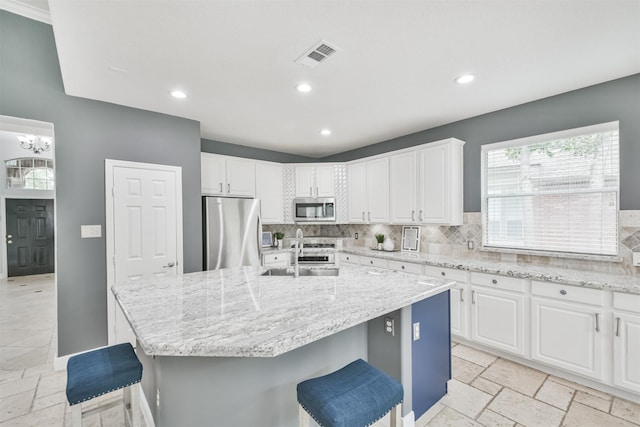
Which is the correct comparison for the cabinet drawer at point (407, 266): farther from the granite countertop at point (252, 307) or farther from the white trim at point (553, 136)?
the white trim at point (553, 136)

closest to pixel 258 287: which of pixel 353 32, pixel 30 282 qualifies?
pixel 353 32

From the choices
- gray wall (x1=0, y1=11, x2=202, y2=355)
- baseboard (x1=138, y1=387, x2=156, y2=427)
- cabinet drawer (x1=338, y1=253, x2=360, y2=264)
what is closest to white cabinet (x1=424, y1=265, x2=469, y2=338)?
cabinet drawer (x1=338, y1=253, x2=360, y2=264)

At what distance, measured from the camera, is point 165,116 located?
3.33 meters

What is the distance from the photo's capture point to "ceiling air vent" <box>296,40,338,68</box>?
1.99 m

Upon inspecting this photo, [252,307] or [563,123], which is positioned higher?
[563,123]

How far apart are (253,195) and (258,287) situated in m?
2.87

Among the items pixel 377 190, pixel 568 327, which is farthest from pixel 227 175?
pixel 568 327

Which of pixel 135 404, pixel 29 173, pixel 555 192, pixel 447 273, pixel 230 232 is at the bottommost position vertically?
pixel 135 404

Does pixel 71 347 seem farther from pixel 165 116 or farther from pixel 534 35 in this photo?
pixel 534 35

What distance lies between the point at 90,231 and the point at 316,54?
2823 mm

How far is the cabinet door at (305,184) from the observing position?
5.08 m

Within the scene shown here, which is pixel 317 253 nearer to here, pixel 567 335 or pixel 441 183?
pixel 441 183

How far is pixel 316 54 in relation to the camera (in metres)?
2.09

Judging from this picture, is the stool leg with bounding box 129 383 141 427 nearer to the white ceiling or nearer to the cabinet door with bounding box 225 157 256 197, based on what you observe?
the white ceiling
